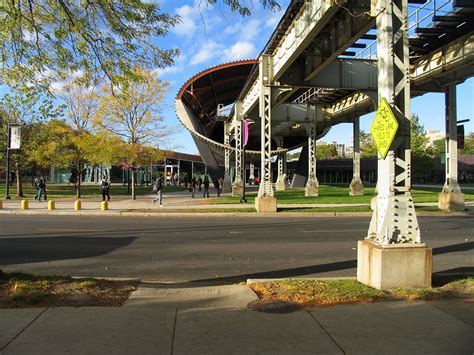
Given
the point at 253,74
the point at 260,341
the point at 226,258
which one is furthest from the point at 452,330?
the point at 253,74

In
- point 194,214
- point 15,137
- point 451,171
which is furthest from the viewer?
point 15,137

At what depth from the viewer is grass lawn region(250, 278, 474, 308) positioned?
5.74 meters

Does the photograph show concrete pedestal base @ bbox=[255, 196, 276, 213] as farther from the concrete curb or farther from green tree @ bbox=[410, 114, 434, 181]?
green tree @ bbox=[410, 114, 434, 181]

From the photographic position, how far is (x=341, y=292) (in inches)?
235

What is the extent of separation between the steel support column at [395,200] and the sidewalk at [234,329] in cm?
70

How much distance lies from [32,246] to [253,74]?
20419 mm

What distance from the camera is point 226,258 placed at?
9672 mm

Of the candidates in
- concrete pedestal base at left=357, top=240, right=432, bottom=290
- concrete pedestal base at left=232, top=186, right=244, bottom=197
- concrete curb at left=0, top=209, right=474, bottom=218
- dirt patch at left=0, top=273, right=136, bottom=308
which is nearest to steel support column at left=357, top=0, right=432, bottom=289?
concrete pedestal base at left=357, top=240, right=432, bottom=290

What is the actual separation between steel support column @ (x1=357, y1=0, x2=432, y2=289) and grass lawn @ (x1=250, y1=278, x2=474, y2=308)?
24 cm

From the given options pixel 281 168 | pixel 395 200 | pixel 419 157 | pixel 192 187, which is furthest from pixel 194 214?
pixel 419 157

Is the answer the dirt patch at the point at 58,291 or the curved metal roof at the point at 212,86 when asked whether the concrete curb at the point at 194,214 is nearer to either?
the dirt patch at the point at 58,291

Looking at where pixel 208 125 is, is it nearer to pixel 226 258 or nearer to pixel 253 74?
pixel 253 74

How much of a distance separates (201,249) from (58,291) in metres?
5.03

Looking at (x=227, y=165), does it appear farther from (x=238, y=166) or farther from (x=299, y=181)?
(x=299, y=181)
